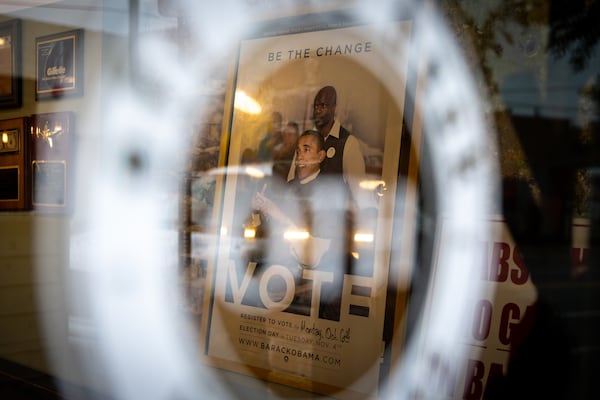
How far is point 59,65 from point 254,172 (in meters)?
0.96

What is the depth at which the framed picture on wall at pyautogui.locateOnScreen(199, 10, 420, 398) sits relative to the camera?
138 centimetres

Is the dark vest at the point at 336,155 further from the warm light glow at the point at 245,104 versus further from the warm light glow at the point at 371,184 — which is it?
the warm light glow at the point at 245,104

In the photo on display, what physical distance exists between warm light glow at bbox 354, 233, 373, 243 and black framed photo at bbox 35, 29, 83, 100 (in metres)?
1.17

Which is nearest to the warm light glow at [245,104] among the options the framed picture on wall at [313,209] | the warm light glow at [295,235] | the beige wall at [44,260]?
the framed picture on wall at [313,209]

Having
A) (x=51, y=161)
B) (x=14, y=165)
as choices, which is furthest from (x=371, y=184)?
(x=14, y=165)

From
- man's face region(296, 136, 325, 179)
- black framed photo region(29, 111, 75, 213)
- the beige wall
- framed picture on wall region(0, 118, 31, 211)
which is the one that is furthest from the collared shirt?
framed picture on wall region(0, 118, 31, 211)

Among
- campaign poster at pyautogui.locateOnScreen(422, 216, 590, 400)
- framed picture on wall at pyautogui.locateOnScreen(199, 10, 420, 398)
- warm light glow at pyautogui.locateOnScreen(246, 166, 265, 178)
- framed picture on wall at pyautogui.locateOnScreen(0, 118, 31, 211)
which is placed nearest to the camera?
campaign poster at pyautogui.locateOnScreen(422, 216, 590, 400)

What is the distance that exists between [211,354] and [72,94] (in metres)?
1.04

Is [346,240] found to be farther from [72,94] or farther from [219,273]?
[72,94]

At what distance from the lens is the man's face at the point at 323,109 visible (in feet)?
4.91

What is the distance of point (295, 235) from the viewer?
156 centimetres

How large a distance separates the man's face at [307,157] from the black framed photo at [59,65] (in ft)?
3.05

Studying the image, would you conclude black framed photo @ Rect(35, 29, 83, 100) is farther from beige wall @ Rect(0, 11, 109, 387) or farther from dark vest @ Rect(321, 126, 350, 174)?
dark vest @ Rect(321, 126, 350, 174)

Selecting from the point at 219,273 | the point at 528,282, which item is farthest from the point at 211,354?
the point at 528,282
